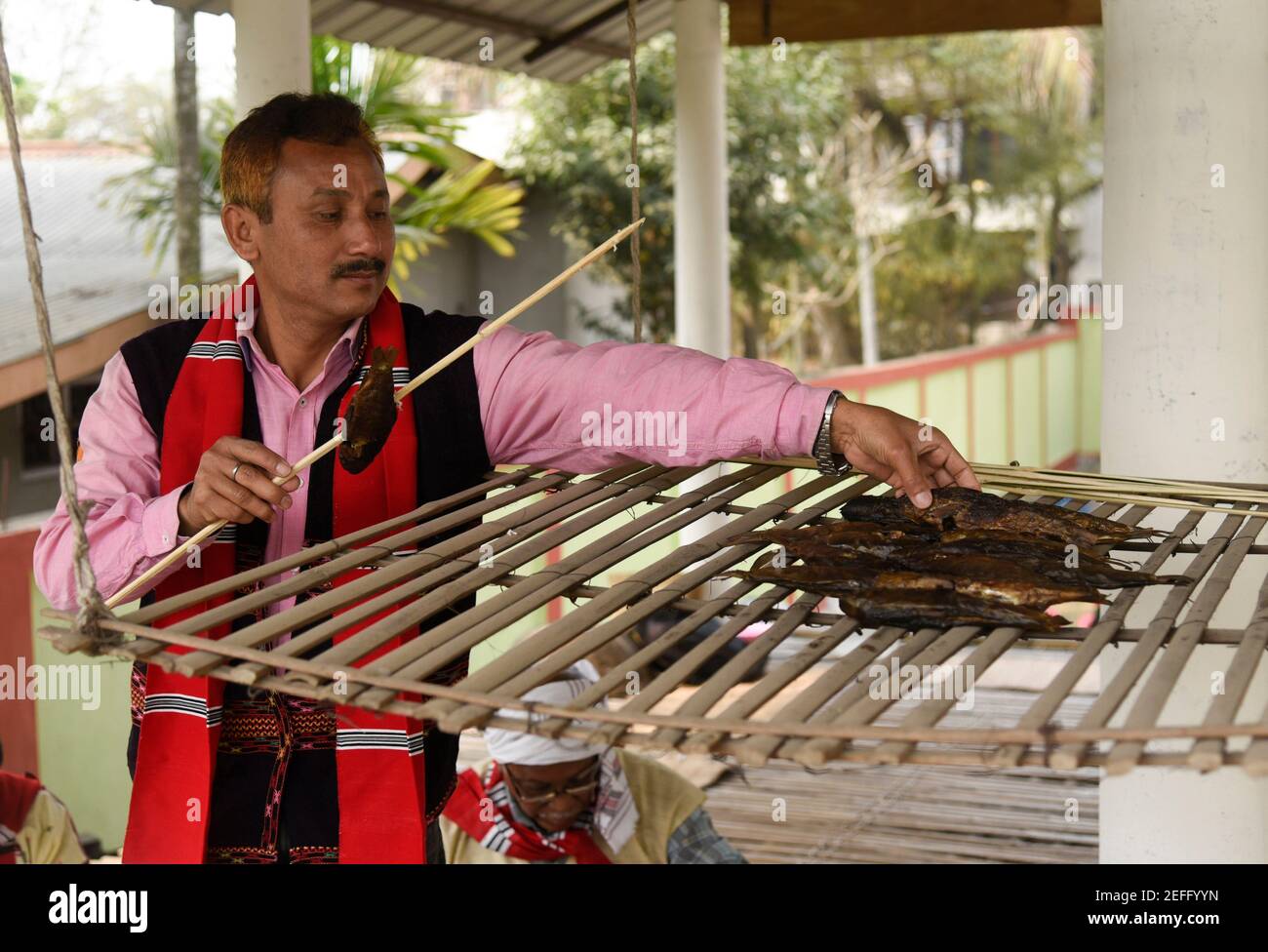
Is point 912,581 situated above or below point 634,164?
below

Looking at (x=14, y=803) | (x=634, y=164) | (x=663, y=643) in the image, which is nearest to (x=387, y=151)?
(x=14, y=803)

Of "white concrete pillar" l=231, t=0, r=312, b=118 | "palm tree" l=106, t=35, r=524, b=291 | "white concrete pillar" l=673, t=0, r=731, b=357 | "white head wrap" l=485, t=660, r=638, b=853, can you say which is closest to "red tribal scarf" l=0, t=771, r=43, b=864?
"white head wrap" l=485, t=660, r=638, b=853

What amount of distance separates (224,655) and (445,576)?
0.39 m

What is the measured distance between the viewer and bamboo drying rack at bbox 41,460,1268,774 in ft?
4.46

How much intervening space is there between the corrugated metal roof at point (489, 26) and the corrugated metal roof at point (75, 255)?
96.1 inches

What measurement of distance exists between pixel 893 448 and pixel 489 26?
370 centimetres

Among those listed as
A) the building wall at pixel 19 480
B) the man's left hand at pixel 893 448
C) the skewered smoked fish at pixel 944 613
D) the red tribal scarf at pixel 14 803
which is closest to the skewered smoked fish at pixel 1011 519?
the man's left hand at pixel 893 448

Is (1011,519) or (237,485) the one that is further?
(1011,519)

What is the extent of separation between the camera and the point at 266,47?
12.7 feet

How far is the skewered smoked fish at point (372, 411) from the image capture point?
201cm

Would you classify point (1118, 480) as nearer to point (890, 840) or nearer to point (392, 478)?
point (392, 478)

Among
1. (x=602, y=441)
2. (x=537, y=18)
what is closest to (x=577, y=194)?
(x=537, y=18)

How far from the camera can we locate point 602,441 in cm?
229

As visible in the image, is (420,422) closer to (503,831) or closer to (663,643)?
(663,643)
